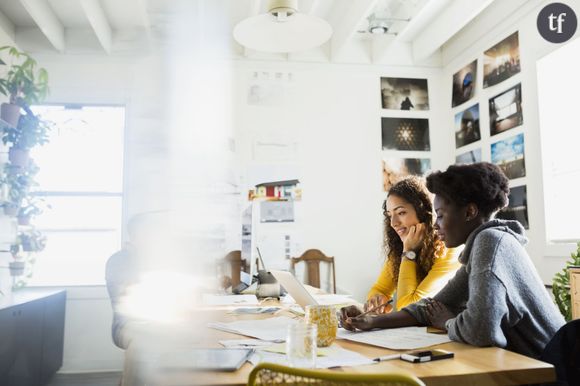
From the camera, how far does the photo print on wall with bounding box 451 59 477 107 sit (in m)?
3.41

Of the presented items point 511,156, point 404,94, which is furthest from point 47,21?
point 404,94

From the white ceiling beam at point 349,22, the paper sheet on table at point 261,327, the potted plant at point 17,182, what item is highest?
the white ceiling beam at point 349,22

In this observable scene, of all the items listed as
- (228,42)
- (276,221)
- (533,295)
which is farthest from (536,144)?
(228,42)

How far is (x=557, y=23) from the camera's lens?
8.72 feet

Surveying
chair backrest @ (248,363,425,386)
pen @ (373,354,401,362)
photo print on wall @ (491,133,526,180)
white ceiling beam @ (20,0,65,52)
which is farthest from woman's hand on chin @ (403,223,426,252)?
photo print on wall @ (491,133,526,180)

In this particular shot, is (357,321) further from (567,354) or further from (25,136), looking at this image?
(25,136)

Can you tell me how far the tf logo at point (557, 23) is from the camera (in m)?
2.49

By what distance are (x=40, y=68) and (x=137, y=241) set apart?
0.22 m

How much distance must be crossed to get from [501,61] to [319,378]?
306 cm

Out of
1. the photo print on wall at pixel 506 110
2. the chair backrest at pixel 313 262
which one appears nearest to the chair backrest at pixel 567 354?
the photo print on wall at pixel 506 110

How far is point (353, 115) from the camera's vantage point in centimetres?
366

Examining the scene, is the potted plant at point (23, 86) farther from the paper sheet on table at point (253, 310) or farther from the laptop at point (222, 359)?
the paper sheet on table at point (253, 310)

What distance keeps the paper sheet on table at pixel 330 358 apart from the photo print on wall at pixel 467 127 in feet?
9.41

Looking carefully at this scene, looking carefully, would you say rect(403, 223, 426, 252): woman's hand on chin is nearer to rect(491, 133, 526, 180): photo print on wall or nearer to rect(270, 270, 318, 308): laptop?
rect(270, 270, 318, 308): laptop
